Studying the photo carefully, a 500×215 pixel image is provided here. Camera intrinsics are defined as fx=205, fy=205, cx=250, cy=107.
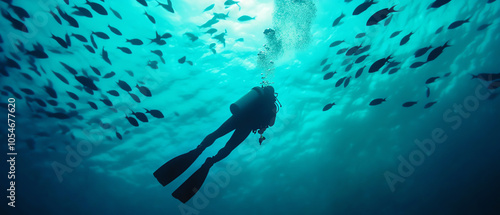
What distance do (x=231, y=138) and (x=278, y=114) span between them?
11.2 m

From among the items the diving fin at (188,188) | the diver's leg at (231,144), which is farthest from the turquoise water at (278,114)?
the diving fin at (188,188)

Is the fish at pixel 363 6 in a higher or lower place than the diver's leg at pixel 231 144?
higher

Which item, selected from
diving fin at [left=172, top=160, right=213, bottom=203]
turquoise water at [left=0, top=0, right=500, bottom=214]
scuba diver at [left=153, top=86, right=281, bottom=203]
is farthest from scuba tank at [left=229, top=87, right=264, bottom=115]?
turquoise water at [left=0, top=0, right=500, bottom=214]

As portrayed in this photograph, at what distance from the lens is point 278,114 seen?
15.6 meters

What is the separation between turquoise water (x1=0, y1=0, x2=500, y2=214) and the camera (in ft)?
32.4

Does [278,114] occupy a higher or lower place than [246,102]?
higher

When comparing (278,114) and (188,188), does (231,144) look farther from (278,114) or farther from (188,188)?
(278,114)

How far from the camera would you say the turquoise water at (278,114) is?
9.89 m

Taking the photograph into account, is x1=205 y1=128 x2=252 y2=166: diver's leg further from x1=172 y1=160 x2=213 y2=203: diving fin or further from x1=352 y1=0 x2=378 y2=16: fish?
x1=352 y1=0 x2=378 y2=16: fish

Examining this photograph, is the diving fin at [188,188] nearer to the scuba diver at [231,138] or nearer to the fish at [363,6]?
the scuba diver at [231,138]

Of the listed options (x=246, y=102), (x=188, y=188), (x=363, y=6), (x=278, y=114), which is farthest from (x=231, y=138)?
(x=278, y=114)

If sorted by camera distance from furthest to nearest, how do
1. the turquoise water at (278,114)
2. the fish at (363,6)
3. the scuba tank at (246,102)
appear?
the turquoise water at (278,114) < the fish at (363,6) < the scuba tank at (246,102)

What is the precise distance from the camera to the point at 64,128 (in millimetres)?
15203

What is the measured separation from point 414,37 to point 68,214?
44.2 meters
